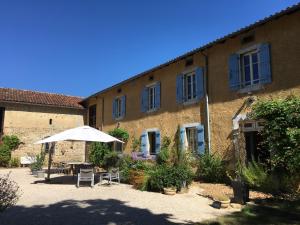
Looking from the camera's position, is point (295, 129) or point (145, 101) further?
point (145, 101)

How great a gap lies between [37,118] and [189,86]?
1241cm

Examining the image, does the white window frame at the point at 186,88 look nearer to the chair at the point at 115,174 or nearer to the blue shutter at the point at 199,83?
the blue shutter at the point at 199,83

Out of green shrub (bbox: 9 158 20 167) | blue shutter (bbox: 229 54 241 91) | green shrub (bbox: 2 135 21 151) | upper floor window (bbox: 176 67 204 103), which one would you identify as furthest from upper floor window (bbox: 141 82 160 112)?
green shrub (bbox: 9 158 20 167)

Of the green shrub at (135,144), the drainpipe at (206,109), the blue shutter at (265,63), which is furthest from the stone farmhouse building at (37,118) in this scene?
the blue shutter at (265,63)

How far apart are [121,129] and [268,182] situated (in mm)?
10061

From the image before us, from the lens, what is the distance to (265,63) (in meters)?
9.23

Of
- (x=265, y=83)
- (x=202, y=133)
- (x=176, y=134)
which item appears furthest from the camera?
(x=176, y=134)

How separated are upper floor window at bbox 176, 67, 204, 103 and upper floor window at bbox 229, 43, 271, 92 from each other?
1.71 metres

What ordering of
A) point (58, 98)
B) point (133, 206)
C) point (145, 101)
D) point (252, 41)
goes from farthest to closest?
point (58, 98) → point (145, 101) → point (252, 41) → point (133, 206)

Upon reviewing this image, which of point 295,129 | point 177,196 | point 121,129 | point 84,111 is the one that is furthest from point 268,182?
point 84,111

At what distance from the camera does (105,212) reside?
6121 mm

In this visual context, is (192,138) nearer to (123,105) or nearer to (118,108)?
(123,105)

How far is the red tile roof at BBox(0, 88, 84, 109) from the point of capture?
19.7 m

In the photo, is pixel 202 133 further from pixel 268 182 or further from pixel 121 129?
pixel 121 129
